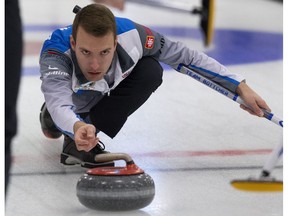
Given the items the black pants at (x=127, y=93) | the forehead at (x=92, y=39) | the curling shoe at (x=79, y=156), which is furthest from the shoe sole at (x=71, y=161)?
the forehead at (x=92, y=39)

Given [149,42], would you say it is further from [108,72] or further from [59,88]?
[59,88]

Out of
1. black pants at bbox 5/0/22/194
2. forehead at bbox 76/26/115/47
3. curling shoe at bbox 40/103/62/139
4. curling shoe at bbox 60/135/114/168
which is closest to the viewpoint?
black pants at bbox 5/0/22/194

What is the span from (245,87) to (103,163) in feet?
1.63

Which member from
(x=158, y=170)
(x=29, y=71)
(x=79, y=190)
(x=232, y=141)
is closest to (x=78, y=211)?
(x=79, y=190)

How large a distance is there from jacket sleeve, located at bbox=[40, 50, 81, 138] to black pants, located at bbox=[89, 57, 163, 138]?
256 mm

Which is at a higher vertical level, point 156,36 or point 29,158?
point 156,36

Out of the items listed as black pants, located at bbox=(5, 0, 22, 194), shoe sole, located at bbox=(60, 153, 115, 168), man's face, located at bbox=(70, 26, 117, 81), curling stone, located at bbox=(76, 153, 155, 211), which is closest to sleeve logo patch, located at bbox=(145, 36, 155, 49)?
man's face, located at bbox=(70, 26, 117, 81)

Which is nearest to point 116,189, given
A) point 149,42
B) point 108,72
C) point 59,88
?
point 59,88

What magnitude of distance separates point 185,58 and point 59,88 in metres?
0.49

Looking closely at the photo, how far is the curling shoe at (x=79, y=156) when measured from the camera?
2285mm

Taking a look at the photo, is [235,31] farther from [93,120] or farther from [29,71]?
[93,120]

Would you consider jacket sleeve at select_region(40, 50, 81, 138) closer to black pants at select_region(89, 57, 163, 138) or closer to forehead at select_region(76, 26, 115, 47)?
forehead at select_region(76, 26, 115, 47)

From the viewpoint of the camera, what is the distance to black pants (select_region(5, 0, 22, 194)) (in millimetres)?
1252

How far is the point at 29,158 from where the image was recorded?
2426 mm
